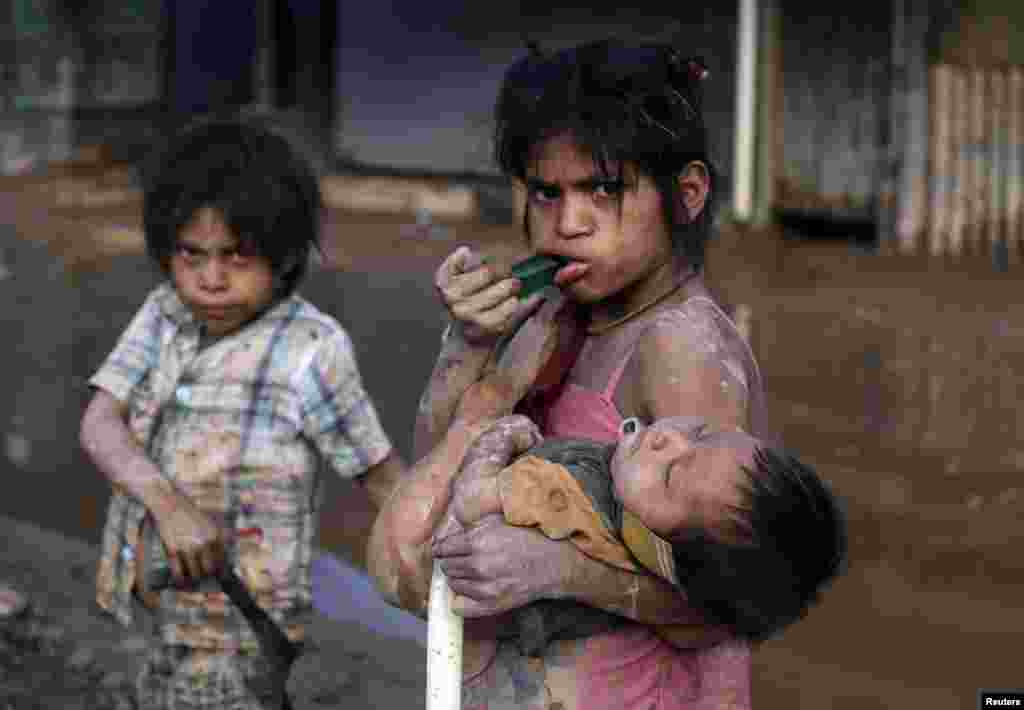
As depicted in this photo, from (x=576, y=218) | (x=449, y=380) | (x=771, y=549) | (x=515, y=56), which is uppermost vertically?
(x=515, y=56)

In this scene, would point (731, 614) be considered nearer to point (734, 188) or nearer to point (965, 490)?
point (965, 490)

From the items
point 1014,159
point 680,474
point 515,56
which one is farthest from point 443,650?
point 515,56

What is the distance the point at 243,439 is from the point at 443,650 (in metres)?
1.38

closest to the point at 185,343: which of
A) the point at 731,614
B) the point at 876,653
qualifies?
the point at 731,614

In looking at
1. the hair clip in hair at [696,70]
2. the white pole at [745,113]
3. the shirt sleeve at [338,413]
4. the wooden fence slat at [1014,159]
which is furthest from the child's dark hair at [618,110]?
the white pole at [745,113]

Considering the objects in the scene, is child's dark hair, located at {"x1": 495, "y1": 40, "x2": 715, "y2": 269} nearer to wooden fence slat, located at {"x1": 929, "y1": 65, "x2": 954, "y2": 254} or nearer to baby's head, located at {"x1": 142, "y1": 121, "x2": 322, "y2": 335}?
baby's head, located at {"x1": 142, "y1": 121, "x2": 322, "y2": 335}

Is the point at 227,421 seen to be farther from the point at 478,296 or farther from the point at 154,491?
the point at 478,296

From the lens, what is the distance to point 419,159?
1491 centimetres

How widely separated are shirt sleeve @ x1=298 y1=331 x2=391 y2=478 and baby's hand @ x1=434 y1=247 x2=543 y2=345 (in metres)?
1.08

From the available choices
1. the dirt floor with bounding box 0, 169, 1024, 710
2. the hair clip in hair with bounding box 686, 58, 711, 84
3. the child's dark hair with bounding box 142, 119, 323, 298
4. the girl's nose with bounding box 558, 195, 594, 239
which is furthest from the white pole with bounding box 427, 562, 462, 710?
the child's dark hair with bounding box 142, 119, 323, 298

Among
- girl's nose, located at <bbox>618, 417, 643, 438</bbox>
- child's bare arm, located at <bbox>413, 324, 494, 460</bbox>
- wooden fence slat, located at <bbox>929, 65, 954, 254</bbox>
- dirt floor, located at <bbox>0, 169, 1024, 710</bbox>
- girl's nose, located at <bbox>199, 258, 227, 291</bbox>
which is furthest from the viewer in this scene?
wooden fence slat, located at <bbox>929, 65, 954, 254</bbox>

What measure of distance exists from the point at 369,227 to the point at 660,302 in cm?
1106

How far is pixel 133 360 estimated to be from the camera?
329 centimetres

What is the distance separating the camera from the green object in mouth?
2178mm
